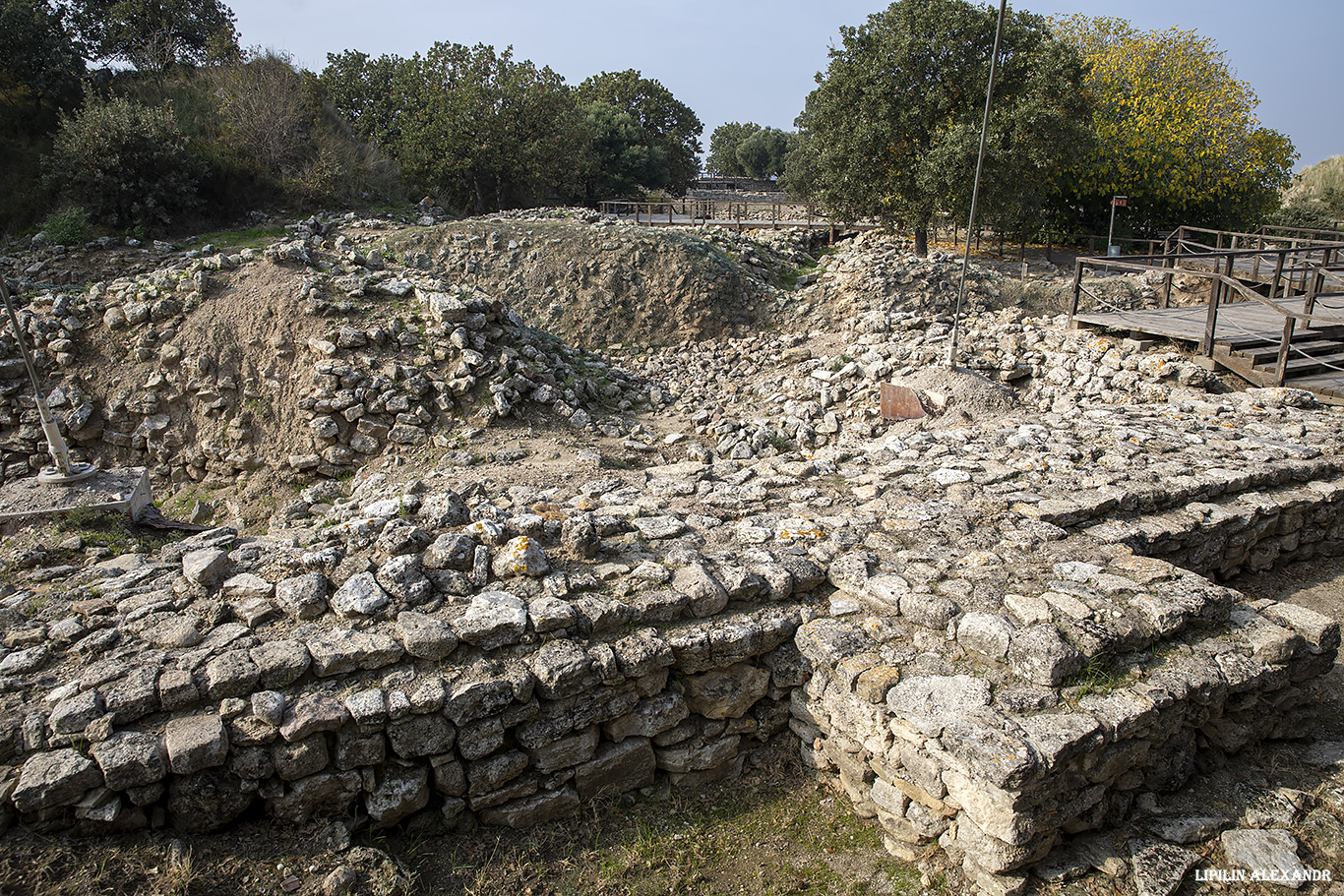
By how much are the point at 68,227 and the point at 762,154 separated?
174ft

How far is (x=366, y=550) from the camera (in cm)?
435

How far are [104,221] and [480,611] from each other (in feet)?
54.2

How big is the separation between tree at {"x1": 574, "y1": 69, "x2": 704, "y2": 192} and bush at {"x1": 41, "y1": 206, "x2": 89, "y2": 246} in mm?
32161

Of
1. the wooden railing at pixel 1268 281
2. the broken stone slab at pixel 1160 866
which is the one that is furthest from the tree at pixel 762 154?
the broken stone slab at pixel 1160 866

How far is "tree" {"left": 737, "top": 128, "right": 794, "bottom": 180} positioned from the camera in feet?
193

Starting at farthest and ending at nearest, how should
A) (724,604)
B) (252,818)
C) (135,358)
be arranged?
1. (135,358)
2. (724,604)
3. (252,818)

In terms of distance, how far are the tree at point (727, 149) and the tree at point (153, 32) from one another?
4018 cm

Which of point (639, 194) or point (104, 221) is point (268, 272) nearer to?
point (104, 221)

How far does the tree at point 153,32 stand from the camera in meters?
20.7

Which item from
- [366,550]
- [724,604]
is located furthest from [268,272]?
[724,604]

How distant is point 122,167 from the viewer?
14961mm

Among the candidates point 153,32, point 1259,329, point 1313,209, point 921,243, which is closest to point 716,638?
point 1259,329

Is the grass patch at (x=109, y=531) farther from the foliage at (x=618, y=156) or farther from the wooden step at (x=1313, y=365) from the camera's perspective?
the foliage at (x=618, y=156)

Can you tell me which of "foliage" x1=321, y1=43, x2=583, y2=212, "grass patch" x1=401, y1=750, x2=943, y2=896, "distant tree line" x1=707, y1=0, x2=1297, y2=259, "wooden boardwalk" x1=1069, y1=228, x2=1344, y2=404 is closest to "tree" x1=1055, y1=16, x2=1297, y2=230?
"distant tree line" x1=707, y1=0, x2=1297, y2=259
